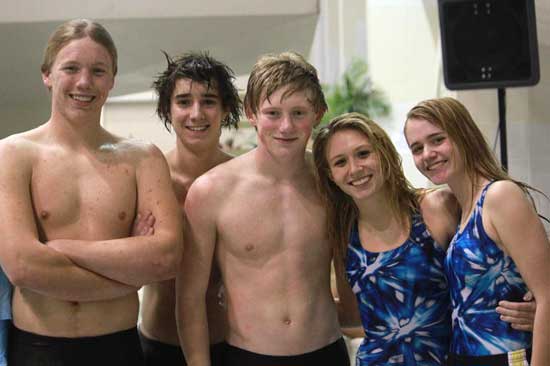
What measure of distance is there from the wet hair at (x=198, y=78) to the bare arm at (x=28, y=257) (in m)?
0.69

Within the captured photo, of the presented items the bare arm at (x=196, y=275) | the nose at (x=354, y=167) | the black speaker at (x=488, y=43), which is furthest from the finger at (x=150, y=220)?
the black speaker at (x=488, y=43)

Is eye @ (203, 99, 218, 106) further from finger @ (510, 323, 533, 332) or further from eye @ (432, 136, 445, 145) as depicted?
finger @ (510, 323, 533, 332)

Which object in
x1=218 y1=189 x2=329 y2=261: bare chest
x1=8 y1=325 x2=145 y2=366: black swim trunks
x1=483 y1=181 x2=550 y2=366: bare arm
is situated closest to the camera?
x1=483 y1=181 x2=550 y2=366: bare arm

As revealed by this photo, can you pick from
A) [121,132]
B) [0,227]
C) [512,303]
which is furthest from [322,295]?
[121,132]

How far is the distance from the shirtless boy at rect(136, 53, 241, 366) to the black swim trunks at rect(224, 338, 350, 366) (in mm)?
203

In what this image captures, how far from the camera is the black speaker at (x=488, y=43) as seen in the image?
2.81 meters

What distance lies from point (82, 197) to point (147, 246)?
24cm

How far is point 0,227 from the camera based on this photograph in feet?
5.07

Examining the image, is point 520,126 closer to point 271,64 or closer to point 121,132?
point 271,64

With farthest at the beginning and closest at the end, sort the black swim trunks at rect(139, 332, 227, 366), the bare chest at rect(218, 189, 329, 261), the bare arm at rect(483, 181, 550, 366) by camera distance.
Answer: the black swim trunks at rect(139, 332, 227, 366) < the bare chest at rect(218, 189, 329, 261) < the bare arm at rect(483, 181, 550, 366)

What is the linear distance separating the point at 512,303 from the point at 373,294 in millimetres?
389

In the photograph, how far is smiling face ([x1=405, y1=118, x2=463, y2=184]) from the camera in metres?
1.67

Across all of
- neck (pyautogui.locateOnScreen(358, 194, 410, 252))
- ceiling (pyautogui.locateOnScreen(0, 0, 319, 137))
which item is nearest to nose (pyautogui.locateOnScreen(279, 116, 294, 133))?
neck (pyautogui.locateOnScreen(358, 194, 410, 252))

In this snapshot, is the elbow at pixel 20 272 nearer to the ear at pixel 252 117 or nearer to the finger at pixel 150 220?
the finger at pixel 150 220
